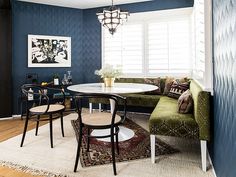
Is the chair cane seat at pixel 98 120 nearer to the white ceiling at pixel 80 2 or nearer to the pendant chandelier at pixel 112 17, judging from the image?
the pendant chandelier at pixel 112 17

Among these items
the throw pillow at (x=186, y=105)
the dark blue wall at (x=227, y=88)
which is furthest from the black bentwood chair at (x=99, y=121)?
the dark blue wall at (x=227, y=88)

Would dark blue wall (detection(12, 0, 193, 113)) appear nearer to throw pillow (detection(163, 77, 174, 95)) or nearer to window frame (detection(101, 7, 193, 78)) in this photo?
window frame (detection(101, 7, 193, 78))

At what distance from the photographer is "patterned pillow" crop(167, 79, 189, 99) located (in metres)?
3.99

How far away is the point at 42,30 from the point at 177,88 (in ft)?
11.0

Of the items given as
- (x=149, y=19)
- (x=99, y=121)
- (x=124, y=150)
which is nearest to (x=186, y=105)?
(x=124, y=150)

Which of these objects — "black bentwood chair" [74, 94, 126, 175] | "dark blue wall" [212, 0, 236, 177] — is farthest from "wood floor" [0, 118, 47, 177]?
"dark blue wall" [212, 0, 236, 177]

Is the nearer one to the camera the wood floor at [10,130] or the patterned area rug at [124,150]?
the wood floor at [10,130]

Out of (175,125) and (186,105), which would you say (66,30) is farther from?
(175,125)

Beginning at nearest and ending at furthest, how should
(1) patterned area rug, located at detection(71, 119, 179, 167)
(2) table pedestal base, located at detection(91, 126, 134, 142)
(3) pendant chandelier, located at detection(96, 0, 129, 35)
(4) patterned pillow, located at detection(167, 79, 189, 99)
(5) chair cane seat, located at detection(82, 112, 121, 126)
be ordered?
1. (5) chair cane seat, located at detection(82, 112, 121, 126)
2. (1) patterned area rug, located at detection(71, 119, 179, 167)
3. (2) table pedestal base, located at detection(91, 126, 134, 142)
4. (3) pendant chandelier, located at detection(96, 0, 129, 35)
5. (4) patterned pillow, located at detection(167, 79, 189, 99)

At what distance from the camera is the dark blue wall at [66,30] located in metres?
4.74

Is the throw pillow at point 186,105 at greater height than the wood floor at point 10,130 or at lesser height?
greater

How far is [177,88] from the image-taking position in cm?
409

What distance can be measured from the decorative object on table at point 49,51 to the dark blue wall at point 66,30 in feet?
0.35

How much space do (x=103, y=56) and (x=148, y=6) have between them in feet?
5.27
